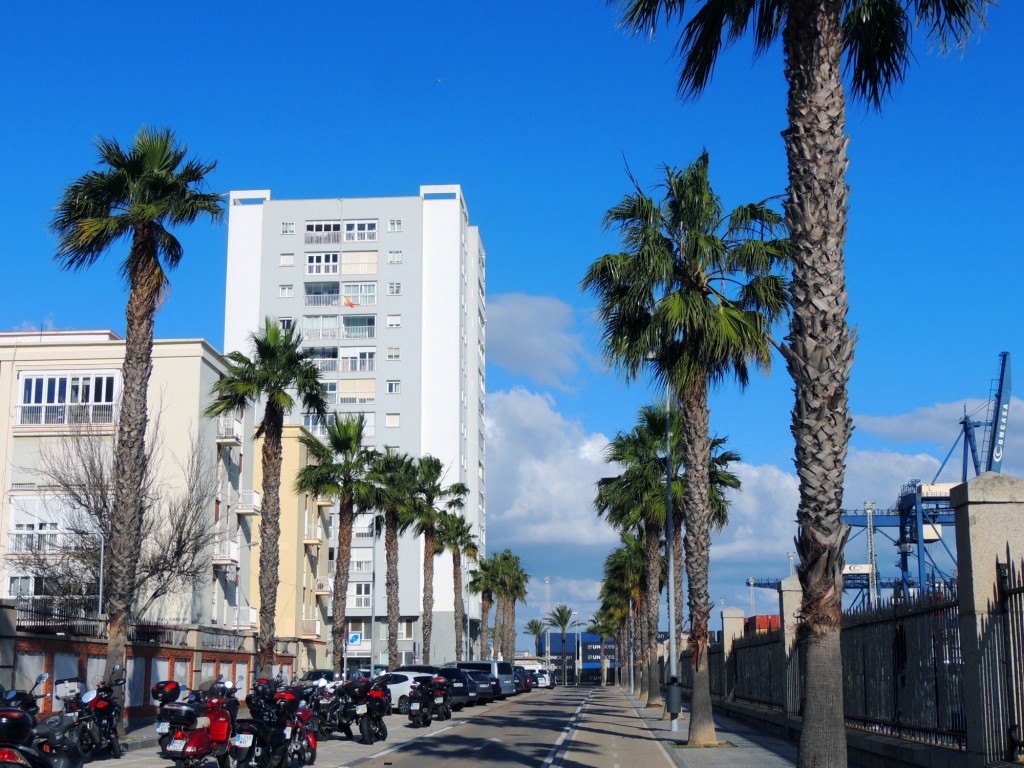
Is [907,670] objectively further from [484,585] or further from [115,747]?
[484,585]

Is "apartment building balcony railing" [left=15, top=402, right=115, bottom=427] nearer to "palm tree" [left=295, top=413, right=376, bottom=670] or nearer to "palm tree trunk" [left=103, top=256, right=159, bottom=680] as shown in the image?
"palm tree" [left=295, top=413, right=376, bottom=670]

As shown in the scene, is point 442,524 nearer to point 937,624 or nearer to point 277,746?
point 277,746

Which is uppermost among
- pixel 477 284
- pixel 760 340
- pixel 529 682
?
pixel 477 284

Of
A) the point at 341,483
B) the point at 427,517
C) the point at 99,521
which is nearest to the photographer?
the point at 99,521

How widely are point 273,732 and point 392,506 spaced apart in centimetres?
3154

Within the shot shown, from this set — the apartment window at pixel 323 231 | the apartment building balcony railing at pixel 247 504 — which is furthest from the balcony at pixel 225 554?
the apartment window at pixel 323 231

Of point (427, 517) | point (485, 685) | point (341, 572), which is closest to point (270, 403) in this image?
point (341, 572)

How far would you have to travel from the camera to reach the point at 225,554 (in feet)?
162

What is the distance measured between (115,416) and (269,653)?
15.6 meters

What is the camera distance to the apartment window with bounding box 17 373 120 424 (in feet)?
147

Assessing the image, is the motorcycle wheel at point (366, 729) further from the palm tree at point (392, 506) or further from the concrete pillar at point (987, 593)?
the palm tree at point (392, 506)

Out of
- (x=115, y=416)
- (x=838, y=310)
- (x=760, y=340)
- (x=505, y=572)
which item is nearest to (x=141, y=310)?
(x=760, y=340)

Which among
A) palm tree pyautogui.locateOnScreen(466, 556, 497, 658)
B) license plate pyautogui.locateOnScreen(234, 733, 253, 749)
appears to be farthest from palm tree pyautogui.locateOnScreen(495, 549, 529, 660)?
license plate pyautogui.locateOnScreen(234, 733, 253, 749)

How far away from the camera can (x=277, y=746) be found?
1756 cm
